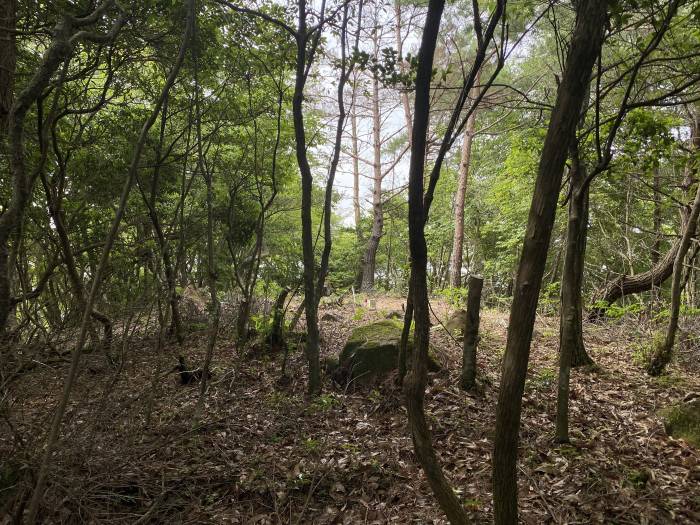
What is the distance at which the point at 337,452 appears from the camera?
424cm

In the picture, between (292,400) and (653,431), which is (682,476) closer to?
(653,431)

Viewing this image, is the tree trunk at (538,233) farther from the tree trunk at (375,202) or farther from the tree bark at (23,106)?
the tree trunk at (375,202)

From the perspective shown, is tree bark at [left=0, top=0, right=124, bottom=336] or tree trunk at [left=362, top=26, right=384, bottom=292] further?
tree trunk at [left=362, top=26, right=384, bottom=292]

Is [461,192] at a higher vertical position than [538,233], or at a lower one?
higher

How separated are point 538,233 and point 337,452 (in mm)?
3347

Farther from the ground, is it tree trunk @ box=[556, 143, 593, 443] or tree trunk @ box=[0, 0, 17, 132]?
tree trunk @ box=[0, 0, 17, 132]

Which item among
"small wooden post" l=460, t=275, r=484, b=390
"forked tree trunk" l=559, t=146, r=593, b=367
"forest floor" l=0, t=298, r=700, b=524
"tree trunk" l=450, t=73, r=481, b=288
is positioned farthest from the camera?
"tree trunk" l=450, t=73, r=481, b=288

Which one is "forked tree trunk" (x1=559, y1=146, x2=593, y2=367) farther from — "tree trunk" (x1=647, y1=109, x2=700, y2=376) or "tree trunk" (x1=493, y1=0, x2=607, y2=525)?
"tree trunk" (x1=647, y1=109, x2=700, y2=376)

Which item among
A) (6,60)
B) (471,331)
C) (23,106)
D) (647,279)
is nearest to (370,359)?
(471,331)

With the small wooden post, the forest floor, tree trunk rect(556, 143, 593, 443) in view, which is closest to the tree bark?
the forest floor

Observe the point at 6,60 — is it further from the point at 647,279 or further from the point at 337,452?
the point at 647,279

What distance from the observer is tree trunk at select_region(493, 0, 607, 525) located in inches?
74.5

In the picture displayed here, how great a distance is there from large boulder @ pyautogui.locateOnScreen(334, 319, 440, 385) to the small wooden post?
60 cm

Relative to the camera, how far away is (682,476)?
3.43m
